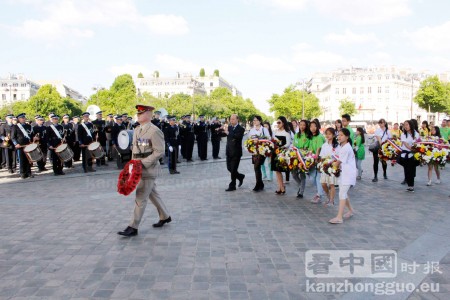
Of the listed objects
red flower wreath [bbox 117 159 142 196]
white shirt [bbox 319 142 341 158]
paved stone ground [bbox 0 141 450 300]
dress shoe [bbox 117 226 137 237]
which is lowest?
paved stone ground [bbox 0 141 450 300]

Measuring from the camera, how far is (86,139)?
539 inches

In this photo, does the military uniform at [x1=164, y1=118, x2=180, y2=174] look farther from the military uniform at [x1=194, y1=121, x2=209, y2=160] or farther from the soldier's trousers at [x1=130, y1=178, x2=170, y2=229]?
the soldier's trousers at [x1=130, y1=178, x2=170, y2=229]

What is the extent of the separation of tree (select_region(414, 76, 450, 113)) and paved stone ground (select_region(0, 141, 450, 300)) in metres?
61.6

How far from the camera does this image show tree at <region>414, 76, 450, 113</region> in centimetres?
6417

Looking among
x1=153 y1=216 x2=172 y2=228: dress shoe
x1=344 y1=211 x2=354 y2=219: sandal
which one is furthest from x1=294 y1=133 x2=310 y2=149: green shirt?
x1=153 y1=216 x2=172 y2=228: dress shoe

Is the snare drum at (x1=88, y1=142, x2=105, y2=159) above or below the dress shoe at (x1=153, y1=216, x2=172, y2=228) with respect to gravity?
above

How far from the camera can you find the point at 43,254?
5543mm

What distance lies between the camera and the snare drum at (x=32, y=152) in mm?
12509

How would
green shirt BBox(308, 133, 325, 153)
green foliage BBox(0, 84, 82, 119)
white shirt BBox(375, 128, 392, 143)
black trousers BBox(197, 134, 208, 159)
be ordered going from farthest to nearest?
green foliage BBox(0, 84, 82, 119) → black trousers BBox(197, 134, 208, 159) → white shirt BBox(375, 128, 392, 143) → green shirt BBox(308, 133, 325, 153)

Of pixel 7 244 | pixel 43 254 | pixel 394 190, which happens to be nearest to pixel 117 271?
pixel 43 254

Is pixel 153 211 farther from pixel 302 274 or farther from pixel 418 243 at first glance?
pixel 418 243

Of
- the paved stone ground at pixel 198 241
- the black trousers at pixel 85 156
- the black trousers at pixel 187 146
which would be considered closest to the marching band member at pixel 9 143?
the black trousers at pixel 85 156

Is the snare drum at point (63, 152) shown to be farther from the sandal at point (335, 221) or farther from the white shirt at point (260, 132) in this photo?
the sandal at point (335, 221)


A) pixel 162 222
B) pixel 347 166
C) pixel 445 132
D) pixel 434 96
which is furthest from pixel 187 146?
pixel 434 96
